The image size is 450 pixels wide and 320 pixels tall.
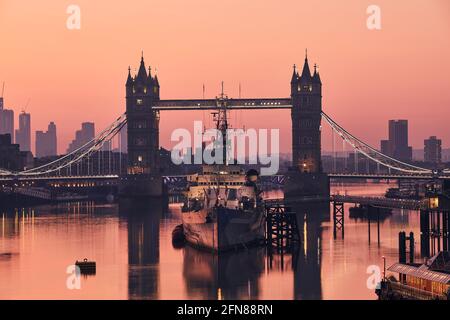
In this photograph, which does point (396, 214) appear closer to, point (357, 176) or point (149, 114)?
point (357, 176)

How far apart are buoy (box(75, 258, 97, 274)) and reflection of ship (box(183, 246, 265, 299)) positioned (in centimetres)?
668

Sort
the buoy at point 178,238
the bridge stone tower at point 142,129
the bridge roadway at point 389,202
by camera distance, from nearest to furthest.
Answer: the bridge roadway at point 389,202, the buoy at point 178,238, the bridge stone tower at point 142,129

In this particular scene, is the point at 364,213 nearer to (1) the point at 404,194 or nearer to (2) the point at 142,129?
(1) the point at 404,194

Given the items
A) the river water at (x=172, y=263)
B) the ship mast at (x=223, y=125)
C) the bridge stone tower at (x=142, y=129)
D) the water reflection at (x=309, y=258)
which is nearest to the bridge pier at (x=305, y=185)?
the bridge stone tower at (x=142, y=129)

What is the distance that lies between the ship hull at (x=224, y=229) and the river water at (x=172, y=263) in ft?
3.57

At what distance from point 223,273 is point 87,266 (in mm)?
10253

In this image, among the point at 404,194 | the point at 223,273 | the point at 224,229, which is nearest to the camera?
the point at 223,273

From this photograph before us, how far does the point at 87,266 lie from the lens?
259 ft

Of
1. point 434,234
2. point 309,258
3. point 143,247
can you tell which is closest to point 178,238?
point 143,247

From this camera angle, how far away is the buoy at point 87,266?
78062mm

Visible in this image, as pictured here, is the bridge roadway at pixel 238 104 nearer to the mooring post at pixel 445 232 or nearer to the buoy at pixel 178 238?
the buoy at pixel 178 238

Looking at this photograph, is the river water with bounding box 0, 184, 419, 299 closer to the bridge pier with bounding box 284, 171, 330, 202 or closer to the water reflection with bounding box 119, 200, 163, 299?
the water reflection with bounding box 119, 200, 163, 299
